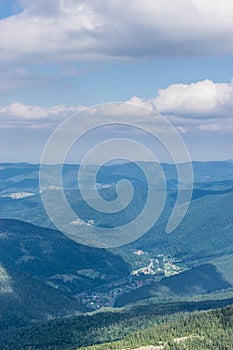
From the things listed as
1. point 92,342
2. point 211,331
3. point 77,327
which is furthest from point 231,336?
point 77,327

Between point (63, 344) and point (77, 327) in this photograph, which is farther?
point (77, 327)

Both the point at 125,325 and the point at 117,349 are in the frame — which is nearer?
the point at 117,349

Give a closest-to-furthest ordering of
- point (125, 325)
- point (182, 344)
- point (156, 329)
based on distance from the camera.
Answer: point (182, 344) < point (156, 329) < point (125, 325)

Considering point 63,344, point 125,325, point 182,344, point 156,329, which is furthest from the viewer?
point 125,325

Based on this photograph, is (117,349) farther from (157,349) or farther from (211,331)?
(211,331)

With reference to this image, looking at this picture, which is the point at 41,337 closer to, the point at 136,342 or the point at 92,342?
the point at 92,342

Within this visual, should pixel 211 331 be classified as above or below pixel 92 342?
above

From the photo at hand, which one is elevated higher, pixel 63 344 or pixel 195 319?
pixel 195 319

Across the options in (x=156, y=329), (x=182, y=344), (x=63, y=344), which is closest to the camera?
(x=182, y=344)

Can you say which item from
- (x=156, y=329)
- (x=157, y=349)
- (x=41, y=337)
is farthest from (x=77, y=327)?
(x=157, y=349)
